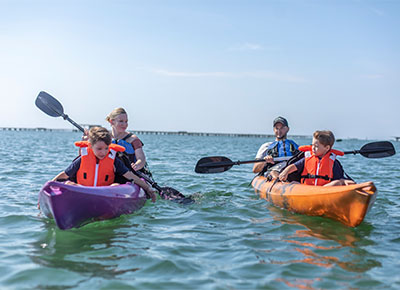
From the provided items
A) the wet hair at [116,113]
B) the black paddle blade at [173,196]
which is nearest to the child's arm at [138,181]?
the black paddle blade at [173,196]

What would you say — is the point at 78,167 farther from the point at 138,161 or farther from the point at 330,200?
the point at 330,200

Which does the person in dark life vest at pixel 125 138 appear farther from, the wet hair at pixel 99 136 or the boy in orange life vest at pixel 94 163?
the wet hair at pixel 99 136

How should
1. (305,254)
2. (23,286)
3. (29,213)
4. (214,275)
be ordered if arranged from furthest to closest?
1. (29,213)
2. (305,254)
3. (214,275)
4. (23,286)

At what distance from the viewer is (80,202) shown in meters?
4.88

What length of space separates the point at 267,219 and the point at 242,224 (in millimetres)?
477

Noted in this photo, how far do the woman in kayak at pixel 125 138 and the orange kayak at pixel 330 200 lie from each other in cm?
213

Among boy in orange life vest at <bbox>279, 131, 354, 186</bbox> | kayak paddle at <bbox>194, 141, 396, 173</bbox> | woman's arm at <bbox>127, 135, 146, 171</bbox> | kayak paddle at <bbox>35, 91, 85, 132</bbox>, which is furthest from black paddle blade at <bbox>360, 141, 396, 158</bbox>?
kayak paddle at <bbox>35, 91, 85, 132</bbox>

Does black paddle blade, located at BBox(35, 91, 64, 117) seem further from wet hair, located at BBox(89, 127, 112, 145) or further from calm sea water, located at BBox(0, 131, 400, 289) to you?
wet hair, located at BBox(89, 127, 112, 145)

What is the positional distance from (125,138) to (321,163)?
296cm

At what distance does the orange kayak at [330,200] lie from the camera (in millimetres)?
5223

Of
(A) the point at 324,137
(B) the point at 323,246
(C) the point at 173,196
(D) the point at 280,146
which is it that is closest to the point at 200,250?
(B) the point at 323,246

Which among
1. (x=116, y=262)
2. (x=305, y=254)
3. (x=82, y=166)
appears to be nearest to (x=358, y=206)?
(x=305, y=254)

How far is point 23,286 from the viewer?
3.58 meters

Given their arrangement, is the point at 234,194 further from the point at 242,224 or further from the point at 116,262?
the point at 116,262
